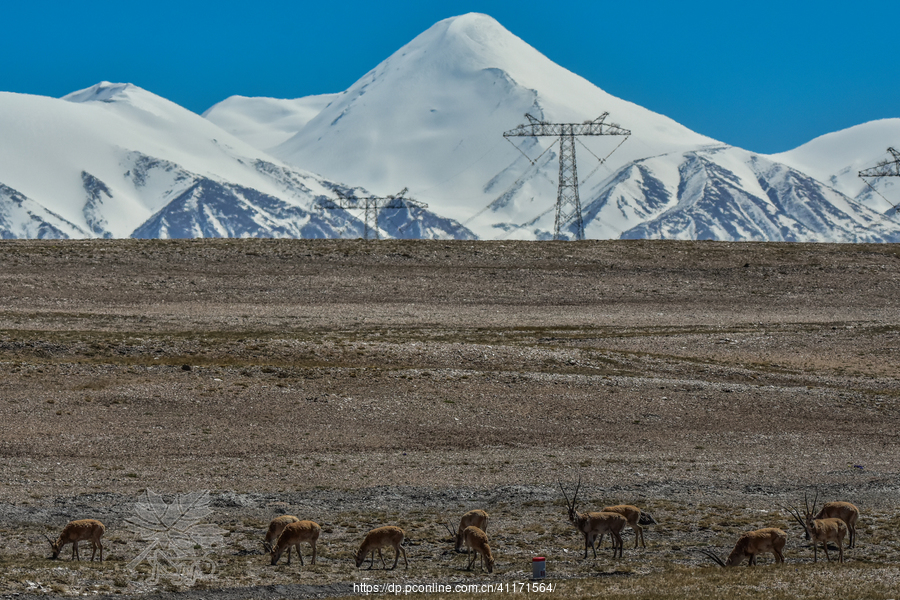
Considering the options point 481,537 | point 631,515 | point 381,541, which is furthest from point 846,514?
point 381,541

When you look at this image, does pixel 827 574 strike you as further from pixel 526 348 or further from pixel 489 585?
pixel 526 348

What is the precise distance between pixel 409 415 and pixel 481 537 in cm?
1653

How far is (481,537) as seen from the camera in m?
19.9

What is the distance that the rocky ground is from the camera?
2200 centimetres

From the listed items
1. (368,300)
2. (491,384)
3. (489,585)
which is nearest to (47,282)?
(368,300)

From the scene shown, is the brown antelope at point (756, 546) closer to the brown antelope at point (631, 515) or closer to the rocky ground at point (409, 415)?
the rocky ground at point (409, 415)

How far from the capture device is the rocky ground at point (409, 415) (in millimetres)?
22000

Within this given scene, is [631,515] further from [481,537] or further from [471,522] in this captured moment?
[481,537]

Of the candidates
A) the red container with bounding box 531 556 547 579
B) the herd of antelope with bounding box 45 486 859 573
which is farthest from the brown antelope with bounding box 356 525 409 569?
the red container with bounding box 531 556 547 579

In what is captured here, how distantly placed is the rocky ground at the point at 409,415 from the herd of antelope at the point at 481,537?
47 cm

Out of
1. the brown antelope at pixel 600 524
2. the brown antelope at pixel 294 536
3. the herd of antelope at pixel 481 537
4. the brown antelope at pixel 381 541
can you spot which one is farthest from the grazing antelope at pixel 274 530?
the brown antelope at pixel 600 524

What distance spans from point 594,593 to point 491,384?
74.6 ft

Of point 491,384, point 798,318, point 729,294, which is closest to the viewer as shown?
point 491,384

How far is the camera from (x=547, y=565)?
20609 mm
